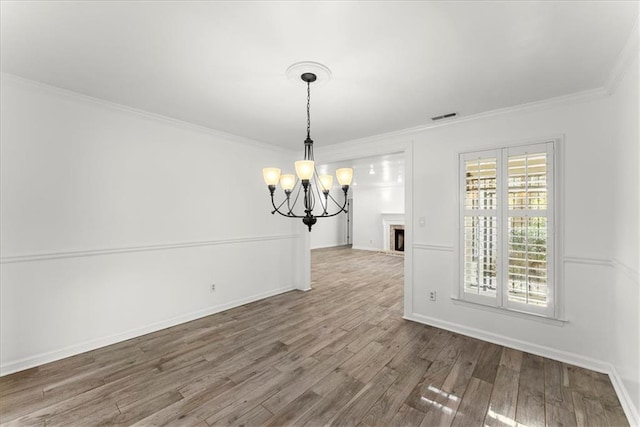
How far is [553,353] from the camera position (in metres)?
2.86

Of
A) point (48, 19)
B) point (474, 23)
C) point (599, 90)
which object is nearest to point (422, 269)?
point (599, 90)

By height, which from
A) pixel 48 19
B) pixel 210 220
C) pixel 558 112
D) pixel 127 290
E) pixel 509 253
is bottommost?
pixel 127 290

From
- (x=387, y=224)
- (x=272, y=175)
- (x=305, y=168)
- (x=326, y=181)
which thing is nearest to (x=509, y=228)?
(x=326, y=181)

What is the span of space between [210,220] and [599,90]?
4633 mm

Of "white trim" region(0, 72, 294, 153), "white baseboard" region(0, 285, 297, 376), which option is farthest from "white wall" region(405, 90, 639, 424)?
"white baseboard" region(0, 285, 297, 376)

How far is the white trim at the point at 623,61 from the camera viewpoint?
1831 mm

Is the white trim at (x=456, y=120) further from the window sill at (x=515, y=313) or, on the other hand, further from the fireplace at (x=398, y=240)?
the fireplace at (x=398, y=240)

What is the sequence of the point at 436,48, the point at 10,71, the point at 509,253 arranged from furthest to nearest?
the point at 509,253, the point at 10,71, the point at 436,48

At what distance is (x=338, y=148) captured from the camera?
4723 millimetres

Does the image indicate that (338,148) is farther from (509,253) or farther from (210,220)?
(509,253)

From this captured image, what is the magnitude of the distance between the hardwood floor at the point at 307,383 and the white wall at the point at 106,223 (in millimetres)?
352

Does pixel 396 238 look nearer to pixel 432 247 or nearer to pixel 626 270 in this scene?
pixel 432 247

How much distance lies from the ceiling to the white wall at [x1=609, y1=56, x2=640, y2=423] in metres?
0.36

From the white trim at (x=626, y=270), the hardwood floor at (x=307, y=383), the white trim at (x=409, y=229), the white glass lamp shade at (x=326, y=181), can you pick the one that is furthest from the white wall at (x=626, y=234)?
the white glass lamp shade at (x=326, y=181)
